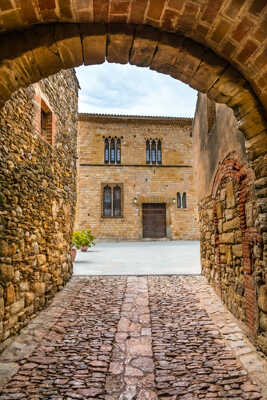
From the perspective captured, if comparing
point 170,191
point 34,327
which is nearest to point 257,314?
point 34,327

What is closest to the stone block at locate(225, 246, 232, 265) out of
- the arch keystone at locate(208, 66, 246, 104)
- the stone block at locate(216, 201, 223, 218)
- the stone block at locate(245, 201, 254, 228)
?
the stone block at locate(216, 201, 223, 218)

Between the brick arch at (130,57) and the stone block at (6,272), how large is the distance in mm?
1871

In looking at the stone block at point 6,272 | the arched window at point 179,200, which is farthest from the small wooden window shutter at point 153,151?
the stone block at point 6,272

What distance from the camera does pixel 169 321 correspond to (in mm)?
3973

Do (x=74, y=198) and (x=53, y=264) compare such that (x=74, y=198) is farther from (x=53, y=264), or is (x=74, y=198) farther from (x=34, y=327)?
(x=34, y=327)

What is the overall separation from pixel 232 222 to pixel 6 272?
3092mm

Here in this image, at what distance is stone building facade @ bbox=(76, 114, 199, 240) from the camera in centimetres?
1775

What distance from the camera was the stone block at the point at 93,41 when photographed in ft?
7.29

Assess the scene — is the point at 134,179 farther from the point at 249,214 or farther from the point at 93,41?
the point at 93,41

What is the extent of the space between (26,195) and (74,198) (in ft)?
9.68

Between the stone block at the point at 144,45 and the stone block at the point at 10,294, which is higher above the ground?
the stone block at the point at 144,45

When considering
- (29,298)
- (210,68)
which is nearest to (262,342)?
(210,68)

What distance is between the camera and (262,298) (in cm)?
284

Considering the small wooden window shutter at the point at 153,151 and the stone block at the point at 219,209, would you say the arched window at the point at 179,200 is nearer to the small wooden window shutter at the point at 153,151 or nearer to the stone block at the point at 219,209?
the small wooden window shutter at the point at 153,151
